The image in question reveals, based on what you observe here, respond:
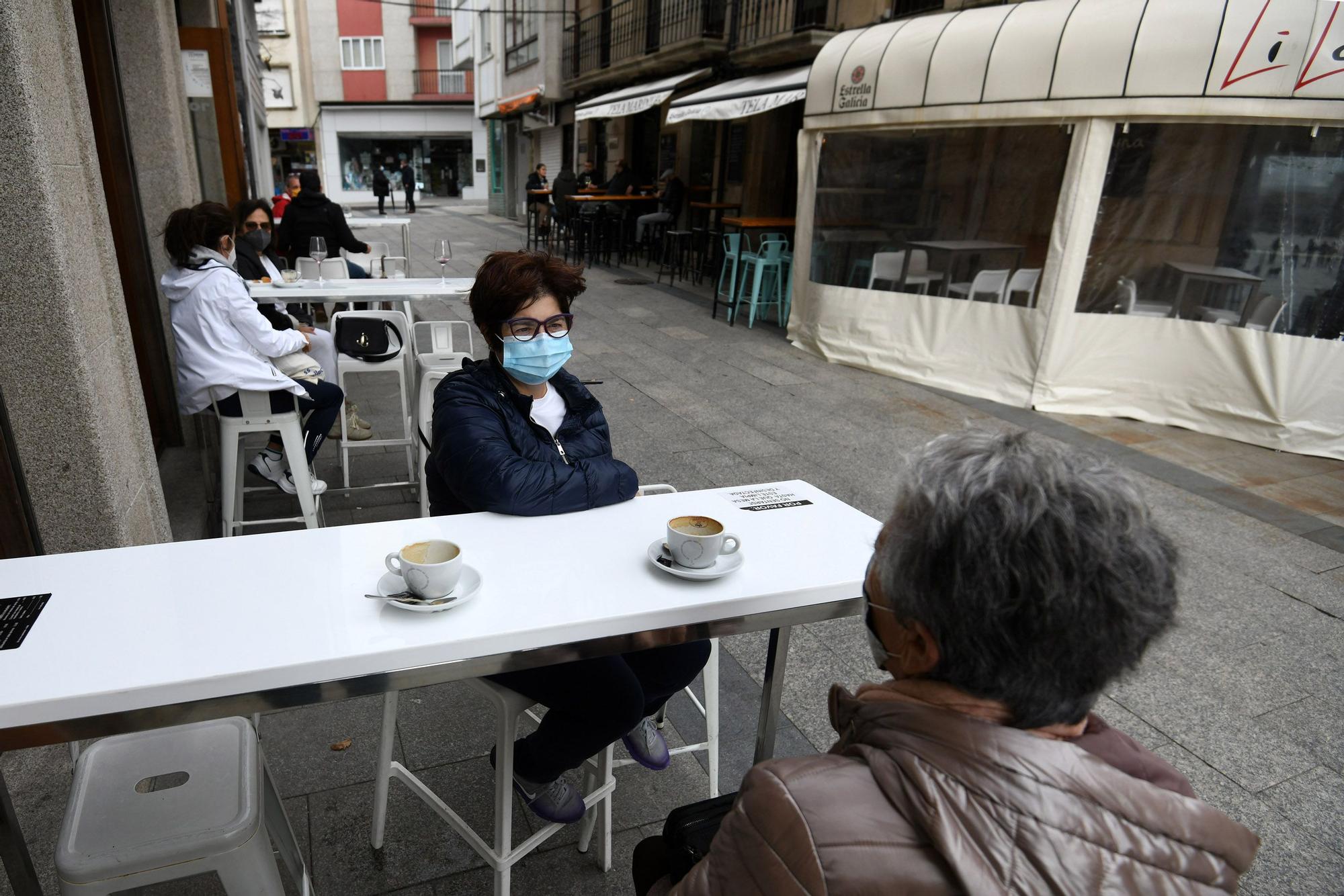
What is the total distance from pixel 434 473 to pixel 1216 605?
10.6 feet

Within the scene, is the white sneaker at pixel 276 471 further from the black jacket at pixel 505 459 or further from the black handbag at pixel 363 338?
the black jacket at pixel 505 459

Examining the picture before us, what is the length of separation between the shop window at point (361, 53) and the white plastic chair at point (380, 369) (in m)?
32.7

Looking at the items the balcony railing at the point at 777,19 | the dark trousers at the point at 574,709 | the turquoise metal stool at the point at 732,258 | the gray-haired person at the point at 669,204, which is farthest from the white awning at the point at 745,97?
the dark trousers at the point at 574,709

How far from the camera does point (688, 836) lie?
1.25m

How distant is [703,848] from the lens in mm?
1242

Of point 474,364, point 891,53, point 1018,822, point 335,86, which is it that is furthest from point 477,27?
point 1018,822

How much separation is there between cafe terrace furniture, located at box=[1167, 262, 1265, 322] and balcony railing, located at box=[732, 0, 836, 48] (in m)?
5.62

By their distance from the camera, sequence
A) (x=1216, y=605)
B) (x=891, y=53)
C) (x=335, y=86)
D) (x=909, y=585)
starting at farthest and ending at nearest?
(x=335, y=86) < (x=891, y=53) < (x=1216, y=605) < (x=909, y=585)

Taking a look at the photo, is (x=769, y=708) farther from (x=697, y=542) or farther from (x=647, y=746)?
(x=697, y=542)

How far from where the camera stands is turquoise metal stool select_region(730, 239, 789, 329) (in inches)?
326

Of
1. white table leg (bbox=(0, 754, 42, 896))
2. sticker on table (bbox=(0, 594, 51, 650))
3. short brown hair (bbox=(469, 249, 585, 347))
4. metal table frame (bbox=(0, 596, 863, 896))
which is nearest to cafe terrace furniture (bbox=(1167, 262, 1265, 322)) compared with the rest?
short brown hair (bbox=(469, 249, 585, 347))

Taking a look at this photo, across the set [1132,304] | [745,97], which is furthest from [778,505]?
[745,97]

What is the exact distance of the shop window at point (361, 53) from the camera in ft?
103

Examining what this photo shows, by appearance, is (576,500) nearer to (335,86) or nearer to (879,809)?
(879,809)
